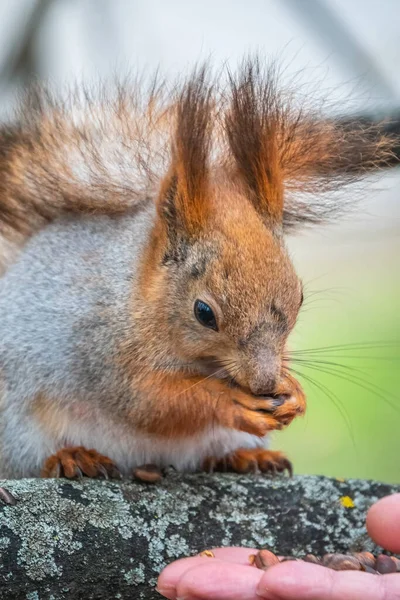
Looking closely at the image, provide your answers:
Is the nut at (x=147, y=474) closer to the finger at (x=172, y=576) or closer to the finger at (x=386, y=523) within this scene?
the finger at (x=172, y=576)

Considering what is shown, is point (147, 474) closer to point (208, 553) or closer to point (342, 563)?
point (208, 553)

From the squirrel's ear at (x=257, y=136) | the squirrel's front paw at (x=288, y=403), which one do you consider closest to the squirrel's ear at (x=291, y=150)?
the squirrel's ear at (x=257, y=136)

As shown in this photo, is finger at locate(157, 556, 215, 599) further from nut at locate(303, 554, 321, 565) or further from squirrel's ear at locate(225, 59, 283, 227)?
squirrel's ear at locate(225, 59, 283, 227)

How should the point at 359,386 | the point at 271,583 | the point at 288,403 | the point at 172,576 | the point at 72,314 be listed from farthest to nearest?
1. the point at 359,386
2. the point at 72,314
3. the point at 288,403
4. the point at 172,576
5. the point at 271,583

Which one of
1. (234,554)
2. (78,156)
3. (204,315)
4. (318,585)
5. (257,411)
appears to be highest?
(78,156)

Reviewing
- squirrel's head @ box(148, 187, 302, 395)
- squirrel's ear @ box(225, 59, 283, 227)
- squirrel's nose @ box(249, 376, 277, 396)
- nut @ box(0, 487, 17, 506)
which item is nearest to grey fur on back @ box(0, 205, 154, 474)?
squirrel's head @ box(148, 187, 302, 395)

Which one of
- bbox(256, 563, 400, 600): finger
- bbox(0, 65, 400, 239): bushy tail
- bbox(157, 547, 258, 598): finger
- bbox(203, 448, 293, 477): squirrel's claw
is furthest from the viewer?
bbox(203, 448, 293, 477): squirrel's claw

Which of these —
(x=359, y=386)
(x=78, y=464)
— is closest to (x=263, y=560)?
(x=78, y=464)

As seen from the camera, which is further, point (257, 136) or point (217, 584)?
point (257, 136)
